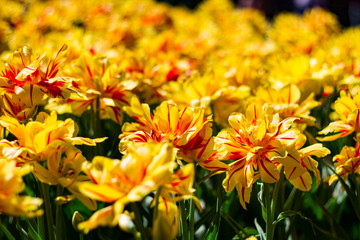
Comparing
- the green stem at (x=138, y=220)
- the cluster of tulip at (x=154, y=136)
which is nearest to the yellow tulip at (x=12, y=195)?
the cluster of tulip at (x=154, y=136)

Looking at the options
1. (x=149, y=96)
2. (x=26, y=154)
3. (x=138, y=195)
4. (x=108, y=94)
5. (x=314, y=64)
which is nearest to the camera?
(x=138, y=195)

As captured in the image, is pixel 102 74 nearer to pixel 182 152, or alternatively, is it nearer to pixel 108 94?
pixel 108 94

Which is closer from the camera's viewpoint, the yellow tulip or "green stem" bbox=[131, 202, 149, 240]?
the yellow tulip

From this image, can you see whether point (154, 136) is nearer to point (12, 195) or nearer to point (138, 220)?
point (138, 220)

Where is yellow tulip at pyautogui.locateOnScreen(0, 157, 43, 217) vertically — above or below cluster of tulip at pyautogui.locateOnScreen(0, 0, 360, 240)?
above

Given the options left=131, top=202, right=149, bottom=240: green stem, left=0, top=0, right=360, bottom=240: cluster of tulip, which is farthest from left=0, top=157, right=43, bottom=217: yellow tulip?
left=131, top=202, right=149, bottom=240: green stem

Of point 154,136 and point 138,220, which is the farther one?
point 154,136

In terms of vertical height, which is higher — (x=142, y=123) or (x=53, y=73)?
(x=53, y=73)

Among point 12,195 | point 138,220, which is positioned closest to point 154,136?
point 138,220

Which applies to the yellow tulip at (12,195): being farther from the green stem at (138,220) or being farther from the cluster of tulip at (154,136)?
the green stem at (138,220)

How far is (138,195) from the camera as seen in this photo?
1.86 ft

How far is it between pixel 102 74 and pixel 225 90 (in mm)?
338

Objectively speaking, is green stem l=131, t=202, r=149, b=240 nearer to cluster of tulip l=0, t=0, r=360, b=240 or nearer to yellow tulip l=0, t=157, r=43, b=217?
cluster of tulip l=0, t=0, r=360, b=240

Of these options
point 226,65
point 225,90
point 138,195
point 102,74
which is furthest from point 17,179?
point 226,65
